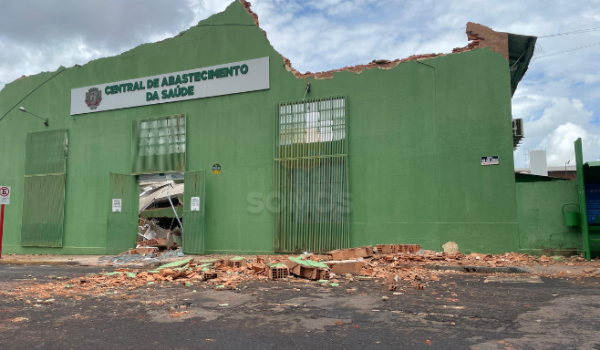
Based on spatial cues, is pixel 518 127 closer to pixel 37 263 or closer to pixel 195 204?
pixel 195 204

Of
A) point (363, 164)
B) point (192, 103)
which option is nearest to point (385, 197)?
point (363, 164)

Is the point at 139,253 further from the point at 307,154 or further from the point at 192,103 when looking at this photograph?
the point at 307,154

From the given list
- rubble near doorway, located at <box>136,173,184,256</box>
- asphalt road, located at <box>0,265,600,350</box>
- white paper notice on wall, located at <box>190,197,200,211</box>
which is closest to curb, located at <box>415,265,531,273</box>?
asphalt road, located at <box>0,265,600,350</box>

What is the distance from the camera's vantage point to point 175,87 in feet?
55.3

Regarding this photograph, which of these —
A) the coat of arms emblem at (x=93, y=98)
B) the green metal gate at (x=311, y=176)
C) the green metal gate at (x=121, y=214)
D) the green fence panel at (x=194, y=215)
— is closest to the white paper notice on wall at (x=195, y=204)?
the green fence panel at (x=194, y=215)

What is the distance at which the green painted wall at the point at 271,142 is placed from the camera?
12.8 meters

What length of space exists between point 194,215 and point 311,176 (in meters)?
4.61

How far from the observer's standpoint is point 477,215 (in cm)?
1265

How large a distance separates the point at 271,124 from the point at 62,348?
11.3 meters

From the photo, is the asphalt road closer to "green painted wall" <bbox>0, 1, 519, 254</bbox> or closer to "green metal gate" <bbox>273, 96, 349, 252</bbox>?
"green painted wall" <bbox>0, 1, 519, 254</bbox>

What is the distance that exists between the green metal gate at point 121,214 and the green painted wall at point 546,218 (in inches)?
542

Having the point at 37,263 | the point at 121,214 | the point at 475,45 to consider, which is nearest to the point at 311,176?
the point at 475,45

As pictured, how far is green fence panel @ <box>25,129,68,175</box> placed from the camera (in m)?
18.5

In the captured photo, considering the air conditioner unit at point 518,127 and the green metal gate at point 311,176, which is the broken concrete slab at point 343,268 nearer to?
the green metal gate at point 311,176
